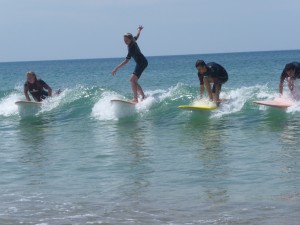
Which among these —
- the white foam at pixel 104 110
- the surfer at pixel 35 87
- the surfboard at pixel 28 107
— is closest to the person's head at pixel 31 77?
the surfer at pixel 35 87

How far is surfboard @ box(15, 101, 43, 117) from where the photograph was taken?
16.8m

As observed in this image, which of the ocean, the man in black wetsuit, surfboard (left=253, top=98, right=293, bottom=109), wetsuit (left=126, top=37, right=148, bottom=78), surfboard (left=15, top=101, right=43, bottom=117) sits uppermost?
wetsuit (left=126, top=37, right=148, bottom=78)

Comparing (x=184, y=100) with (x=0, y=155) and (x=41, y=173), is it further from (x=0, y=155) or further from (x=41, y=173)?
(x=41, y=173)

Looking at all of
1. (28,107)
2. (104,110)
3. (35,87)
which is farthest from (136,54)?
(28,107)

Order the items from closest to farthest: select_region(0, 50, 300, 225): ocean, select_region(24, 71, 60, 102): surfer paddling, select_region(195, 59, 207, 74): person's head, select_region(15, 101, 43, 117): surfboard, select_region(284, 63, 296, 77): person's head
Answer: select_region(0, 50, 300, 225): ocean → select_region(284, 63, 296, 77): person's head → select_region(195, 59, 207, 74): person's head → select_region(24, 71, 60, 102): surfer paddling → select_region(15, 101, 43, 117): surfboard

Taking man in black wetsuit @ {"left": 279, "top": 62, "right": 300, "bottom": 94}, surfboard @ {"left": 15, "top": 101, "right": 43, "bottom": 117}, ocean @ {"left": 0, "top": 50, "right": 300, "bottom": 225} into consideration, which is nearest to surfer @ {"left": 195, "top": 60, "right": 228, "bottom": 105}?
ocean @ {"left": 0, "top": 50, "right": 300, "bottom": 225}

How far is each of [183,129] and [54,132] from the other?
2933 millimetres

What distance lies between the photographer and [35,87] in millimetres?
16438

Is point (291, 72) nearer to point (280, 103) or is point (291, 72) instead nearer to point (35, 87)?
point (280, 103)

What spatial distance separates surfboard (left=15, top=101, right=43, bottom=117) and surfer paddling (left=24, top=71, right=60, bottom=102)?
193 millimetres

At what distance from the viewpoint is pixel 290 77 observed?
1365 centimetres

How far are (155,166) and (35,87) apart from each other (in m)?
8.10

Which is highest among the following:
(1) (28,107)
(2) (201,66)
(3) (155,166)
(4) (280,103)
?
(2) (201,66)

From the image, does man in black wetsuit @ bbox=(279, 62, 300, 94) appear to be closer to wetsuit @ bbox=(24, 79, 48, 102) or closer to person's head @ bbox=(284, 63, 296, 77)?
person's head @ bbox=(284, 63, 296, 77)
